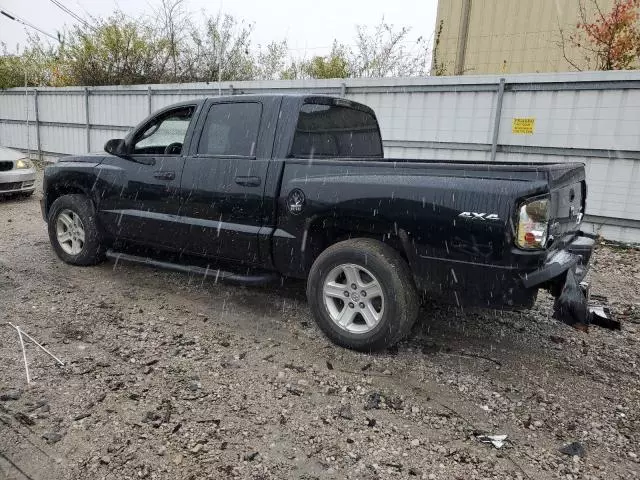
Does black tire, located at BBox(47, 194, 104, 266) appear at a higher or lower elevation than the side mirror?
lower

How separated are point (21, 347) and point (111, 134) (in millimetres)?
11200

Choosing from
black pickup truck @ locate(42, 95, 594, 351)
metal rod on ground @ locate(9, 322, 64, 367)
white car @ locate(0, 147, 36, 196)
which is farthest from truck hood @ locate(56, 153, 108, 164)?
white car @ locate(0, 147, 36, 196)

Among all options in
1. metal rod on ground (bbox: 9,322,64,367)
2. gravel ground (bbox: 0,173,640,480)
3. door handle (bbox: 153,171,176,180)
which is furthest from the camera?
door handle (bbox: 153,171,176,180)

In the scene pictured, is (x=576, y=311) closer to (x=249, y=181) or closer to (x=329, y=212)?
(x=329, y=212)

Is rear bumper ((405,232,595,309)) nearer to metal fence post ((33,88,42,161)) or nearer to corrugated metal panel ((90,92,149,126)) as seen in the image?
corrugated metal panel ((90,92,149,126))

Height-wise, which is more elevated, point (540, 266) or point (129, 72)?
point (129, 72)

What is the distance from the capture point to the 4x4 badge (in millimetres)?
3525

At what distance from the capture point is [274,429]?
2.53 m

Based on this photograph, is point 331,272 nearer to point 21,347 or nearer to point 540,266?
point 540,266

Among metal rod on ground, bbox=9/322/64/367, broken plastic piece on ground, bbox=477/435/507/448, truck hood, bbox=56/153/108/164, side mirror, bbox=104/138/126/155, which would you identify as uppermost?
side mirror, bbox=104/138/126/155

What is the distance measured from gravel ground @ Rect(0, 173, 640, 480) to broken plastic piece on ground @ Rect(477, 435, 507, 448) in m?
0.03

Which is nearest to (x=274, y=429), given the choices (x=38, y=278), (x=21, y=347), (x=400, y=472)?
(x=400, y=472)

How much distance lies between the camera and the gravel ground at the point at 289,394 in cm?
228

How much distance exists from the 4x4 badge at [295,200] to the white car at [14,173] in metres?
7.43
